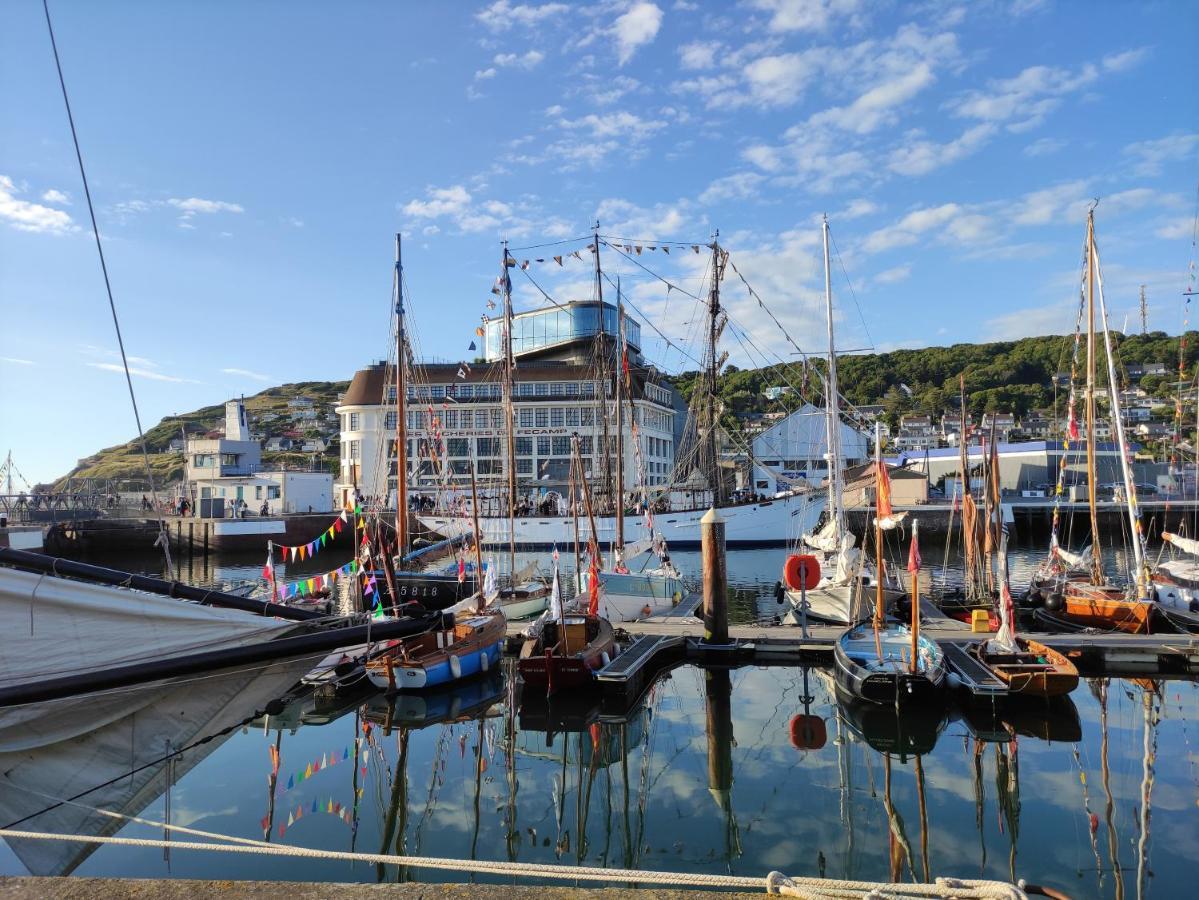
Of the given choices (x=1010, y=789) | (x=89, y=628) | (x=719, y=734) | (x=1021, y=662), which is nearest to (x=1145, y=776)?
(x=1010, y=789)

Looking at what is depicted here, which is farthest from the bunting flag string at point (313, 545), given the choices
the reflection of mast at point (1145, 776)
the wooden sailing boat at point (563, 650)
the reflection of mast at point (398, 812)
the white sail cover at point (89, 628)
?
the reflection of mast at point (1145, 776)

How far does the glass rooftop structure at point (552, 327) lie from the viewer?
3949 inches

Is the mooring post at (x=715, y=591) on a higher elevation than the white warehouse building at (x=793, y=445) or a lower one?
lower

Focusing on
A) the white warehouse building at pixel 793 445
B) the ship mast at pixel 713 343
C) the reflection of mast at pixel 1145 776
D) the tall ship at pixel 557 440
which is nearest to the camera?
the reflection of mast at pixel 1145 776

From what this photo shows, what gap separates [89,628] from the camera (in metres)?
6.35

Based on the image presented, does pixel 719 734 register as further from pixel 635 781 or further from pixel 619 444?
pixel 619 444

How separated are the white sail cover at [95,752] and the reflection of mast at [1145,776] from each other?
11320mm

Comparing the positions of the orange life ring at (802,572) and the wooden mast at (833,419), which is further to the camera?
the wooden mast at (833,419)

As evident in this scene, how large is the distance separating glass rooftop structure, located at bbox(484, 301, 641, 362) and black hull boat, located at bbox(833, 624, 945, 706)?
79.5 m

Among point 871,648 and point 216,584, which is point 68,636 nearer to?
point 871,648

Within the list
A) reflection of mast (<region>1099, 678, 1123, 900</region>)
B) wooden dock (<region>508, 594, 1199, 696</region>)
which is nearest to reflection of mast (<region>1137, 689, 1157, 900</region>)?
reflection of mast (<region>1099, 678, 1123, 900</region>)

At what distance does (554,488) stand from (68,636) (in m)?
74.9

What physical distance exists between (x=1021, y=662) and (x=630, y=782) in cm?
1120

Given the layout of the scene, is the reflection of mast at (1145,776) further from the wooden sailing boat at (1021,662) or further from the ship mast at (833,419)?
the ship mast at (833,419)
